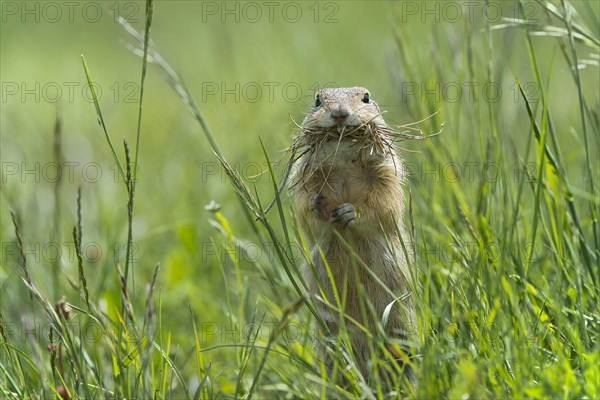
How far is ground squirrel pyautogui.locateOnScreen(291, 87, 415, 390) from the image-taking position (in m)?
3.98

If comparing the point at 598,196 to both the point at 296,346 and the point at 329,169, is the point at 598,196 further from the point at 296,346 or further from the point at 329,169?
the point at 296,346

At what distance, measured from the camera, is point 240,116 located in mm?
7160

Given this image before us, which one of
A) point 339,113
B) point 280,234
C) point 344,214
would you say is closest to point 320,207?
point 344,214

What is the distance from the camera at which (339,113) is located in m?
3.96

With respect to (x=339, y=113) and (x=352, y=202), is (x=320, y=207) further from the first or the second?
(x=339, y=113)

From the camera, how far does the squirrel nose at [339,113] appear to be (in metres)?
3.96

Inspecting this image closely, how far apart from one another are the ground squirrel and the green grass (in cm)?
14

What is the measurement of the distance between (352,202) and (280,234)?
1524mm

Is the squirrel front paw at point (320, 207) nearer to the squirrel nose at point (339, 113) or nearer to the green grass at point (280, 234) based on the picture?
the green grass at point (280, 234)

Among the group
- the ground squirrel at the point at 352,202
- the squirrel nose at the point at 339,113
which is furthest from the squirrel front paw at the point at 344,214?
the squirrel nose at the point at 339,113

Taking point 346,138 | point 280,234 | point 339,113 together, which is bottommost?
point 280,234

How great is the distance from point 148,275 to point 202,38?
7.13 meters

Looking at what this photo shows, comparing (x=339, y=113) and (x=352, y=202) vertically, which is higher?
(x=339, y=113)

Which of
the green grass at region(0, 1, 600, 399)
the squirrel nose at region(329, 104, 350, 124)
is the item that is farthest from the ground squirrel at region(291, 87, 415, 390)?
the green grass at region(0, 1, 600, 399)
